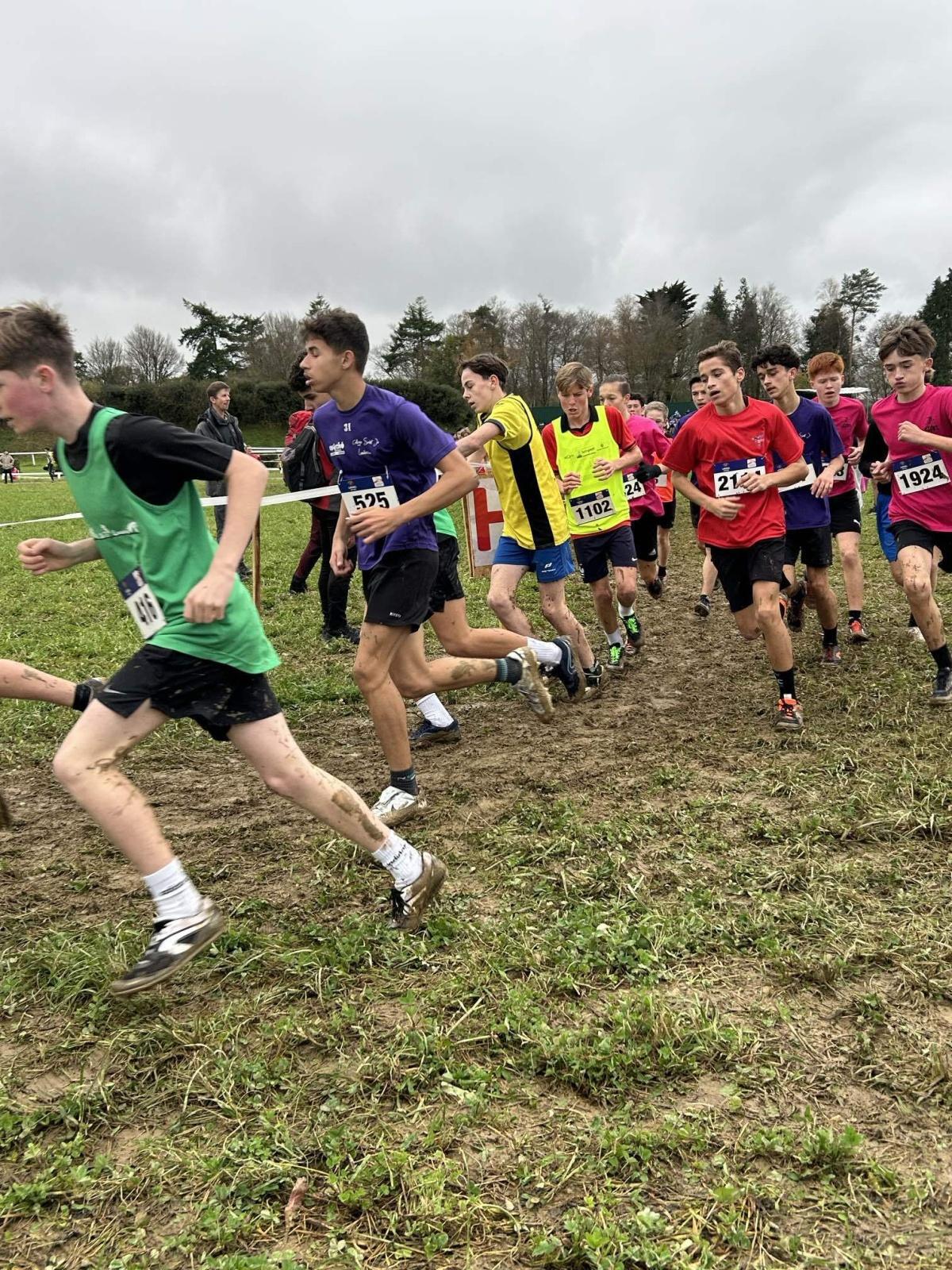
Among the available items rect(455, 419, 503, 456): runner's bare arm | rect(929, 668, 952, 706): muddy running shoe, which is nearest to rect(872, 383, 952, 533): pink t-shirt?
rect(929, 668, 952, 706): muddy running shoe

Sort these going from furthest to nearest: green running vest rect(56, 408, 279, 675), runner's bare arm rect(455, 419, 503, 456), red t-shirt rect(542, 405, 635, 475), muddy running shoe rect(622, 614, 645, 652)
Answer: muddy running shoe rect(622, 614, 645, 652) → red t-shirt rect(542, 405, 635, 475) → runner's bare arm rect(455, 419, 503, 456) → green running vest rect(56, 408, 279, 675)

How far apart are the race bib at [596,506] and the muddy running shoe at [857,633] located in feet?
7.48

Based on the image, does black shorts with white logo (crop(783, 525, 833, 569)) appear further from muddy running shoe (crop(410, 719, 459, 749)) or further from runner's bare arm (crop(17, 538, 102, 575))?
runner's bare arm (crop(17, 538, 102, 575))

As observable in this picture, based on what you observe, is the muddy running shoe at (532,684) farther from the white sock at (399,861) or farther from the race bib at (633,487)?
the race bib at (633,487)

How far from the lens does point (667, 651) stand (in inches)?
278

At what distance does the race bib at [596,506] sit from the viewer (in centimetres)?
→ 638

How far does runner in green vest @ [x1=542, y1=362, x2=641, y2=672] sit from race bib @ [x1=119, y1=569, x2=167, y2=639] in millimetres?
4015

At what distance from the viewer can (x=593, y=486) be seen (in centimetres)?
636

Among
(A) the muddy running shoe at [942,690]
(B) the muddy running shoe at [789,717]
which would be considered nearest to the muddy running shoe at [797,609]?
(A) the muddy running shoe at [942,690]

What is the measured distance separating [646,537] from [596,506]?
226 centimetres

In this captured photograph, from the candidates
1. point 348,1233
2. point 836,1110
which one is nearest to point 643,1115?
point 836,1110

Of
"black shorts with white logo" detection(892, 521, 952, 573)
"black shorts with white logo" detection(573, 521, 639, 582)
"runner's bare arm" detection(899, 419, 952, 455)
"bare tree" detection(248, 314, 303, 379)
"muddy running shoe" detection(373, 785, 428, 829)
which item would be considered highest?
"bare tree" detection(248, 314, 303, 379)

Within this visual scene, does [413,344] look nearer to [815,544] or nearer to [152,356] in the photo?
[152,356]

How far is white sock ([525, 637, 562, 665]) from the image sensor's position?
207 inches
